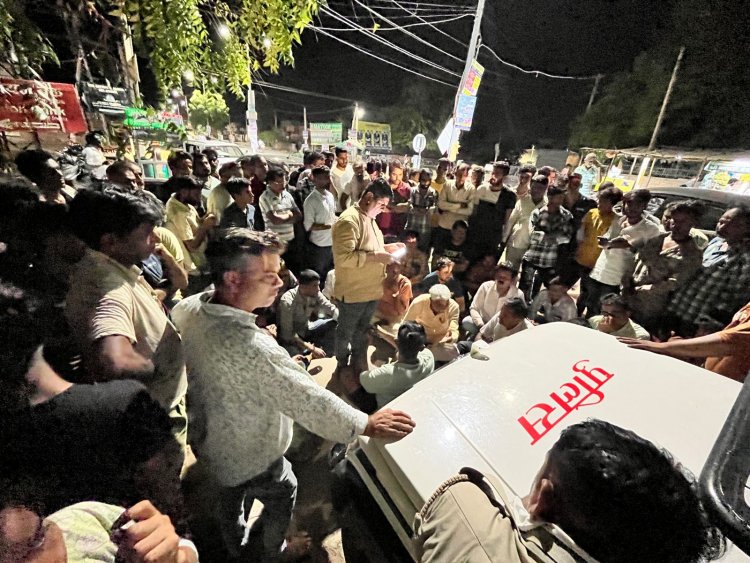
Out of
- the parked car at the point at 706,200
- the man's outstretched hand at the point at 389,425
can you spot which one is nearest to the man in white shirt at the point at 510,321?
the man's outstretched hand at the point at 389,425

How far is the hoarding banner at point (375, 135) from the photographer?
1460 inches

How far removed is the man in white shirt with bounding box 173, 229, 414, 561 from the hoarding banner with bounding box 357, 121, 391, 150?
126ft

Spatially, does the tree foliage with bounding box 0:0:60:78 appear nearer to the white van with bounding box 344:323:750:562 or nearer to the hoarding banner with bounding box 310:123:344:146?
the white van with bounding box 344:323:750:562

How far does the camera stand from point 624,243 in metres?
3.98

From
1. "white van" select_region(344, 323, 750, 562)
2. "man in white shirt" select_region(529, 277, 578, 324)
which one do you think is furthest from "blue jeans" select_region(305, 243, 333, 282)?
"white van" select_region(344, 323, 750, 562)

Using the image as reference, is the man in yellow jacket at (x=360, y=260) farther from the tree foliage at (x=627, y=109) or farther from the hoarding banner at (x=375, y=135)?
the hoarding banner at (x=375, y=135)

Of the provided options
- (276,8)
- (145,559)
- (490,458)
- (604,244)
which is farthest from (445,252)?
(145,559)

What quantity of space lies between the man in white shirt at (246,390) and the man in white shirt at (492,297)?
2.88m

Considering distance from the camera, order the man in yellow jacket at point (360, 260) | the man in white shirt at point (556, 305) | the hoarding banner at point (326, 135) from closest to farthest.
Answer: the man in yellow jacket at point (360, 260)
the man in white shirt at point (556, 305)
the hoarding banner at point (326, 135)

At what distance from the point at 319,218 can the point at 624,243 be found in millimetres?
3718

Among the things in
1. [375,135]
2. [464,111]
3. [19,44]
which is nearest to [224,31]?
[19,44]

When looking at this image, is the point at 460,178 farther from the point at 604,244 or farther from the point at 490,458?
the point at 490,458

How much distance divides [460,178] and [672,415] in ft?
16.0

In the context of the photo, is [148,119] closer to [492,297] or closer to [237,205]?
[237,205]
